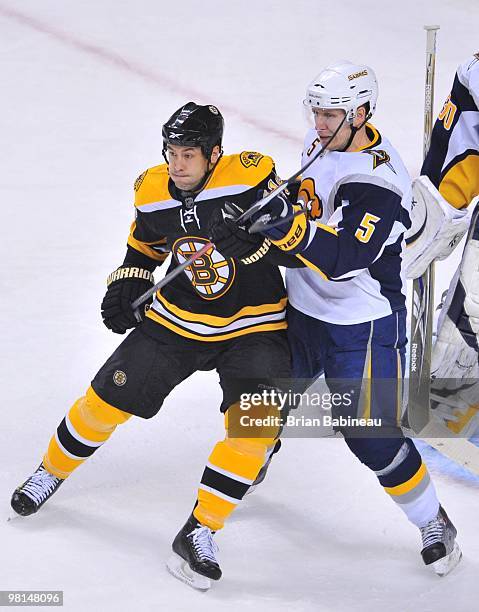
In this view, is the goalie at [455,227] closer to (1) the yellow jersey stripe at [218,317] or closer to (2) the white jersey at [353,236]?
(2) the white jersey at [353,236]

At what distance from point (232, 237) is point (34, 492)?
841mm

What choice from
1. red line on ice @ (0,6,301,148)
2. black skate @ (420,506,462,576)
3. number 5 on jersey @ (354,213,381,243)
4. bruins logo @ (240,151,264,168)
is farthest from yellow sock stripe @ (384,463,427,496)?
red line on ice @ (0,6,301,148)

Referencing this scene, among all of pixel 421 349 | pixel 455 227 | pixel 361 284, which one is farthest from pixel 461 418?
pixel 361 284

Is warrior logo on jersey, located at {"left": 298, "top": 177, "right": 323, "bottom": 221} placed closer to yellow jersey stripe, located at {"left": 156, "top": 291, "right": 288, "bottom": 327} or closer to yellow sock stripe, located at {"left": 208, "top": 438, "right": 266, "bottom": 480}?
yellow jersey stripe, located at {"left": 156, "top": 291, "right": 288, "bottom": 327}

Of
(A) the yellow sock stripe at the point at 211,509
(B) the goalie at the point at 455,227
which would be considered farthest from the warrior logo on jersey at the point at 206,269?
(B) the goalie at the point at 455,227

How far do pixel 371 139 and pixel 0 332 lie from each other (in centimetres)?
163

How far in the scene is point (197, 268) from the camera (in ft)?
9.53

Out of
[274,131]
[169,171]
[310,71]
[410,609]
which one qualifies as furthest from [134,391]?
[310,71]

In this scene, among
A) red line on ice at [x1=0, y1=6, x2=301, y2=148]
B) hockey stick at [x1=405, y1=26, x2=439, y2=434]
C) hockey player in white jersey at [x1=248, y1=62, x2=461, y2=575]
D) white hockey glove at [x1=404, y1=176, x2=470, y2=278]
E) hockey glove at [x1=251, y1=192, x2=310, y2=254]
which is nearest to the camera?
hockey glove at [x1=251, y1=192, x2=310, y2=254]

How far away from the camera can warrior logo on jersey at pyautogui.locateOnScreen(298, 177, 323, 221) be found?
283 centimetres

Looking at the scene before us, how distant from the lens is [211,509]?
2.80m

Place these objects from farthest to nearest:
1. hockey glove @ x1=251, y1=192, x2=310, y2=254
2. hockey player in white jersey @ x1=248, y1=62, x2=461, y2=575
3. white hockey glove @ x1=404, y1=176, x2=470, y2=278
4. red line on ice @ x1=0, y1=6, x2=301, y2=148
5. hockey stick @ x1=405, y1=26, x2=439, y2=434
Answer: red line on ice @ x1=0, y1=6, x2=301, y2=148 → hockey stick @ x1=405, y1=26, x2=439, y2=434 → white hockey glove @ x1=404, y1=176, x2=470, y2=278 → hockey player in white jersey @ x1=248, y1=62, x2=461, y2=575 → hockey glove @ x1=251, y1=192, x2=310, y2=254

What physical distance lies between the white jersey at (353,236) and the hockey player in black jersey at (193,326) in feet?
0.34

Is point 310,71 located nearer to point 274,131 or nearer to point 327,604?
point 274,131
